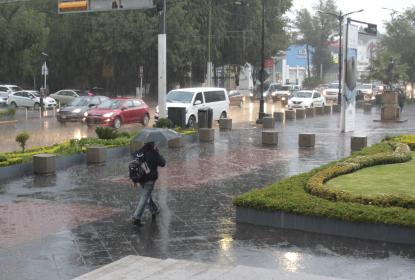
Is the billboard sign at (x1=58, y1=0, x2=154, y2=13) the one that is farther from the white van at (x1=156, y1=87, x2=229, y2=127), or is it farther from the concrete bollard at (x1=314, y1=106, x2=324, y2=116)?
the concrete bollard at (x1=314, y1=106, x2=324, y2=116)

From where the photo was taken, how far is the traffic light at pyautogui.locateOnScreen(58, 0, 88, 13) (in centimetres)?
2386

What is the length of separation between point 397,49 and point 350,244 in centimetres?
5436

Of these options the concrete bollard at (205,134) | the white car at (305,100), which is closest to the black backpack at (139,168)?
the concrete bollard at (205,134)

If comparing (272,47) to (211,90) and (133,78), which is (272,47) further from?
(211,90)

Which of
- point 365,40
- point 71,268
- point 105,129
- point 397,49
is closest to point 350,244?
point 71,268

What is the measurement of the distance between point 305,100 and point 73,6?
24.0m

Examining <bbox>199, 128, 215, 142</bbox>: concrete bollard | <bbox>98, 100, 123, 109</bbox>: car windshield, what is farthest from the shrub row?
<bbox>98, 100, 123, 109</bbox>: car windshield

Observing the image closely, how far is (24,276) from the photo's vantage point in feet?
25.4

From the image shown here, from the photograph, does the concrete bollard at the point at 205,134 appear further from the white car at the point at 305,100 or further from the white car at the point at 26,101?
the white car at the point at 26,101

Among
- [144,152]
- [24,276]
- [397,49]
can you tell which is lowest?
[24,276]

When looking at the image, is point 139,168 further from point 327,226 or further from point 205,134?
point 205,134

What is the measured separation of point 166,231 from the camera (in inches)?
392

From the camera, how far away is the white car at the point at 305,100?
146 feet

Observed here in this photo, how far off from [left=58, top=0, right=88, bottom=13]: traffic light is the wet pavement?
9.11 metres
